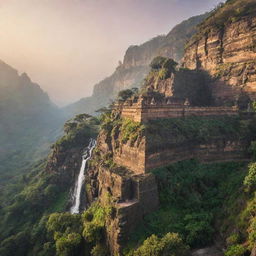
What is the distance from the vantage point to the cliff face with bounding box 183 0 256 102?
37.2 metres

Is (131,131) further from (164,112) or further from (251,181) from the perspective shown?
(251,181)

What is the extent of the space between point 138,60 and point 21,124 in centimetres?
8533

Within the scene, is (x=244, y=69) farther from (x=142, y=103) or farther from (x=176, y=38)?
(x=176, y=38)

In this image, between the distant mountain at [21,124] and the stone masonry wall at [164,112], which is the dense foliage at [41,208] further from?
the distant mountain at [21,124]

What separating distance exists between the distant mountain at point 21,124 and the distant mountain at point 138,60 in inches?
1337

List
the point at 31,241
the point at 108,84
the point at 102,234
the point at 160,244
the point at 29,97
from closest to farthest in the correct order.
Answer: the point at 160,244, the point at 102,234, the point at 31,241, the point at 29,97, the point at 108,84

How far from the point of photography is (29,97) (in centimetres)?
14050

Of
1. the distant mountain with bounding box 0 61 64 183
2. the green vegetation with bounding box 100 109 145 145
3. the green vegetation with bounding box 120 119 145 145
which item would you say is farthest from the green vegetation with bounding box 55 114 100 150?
the distant mountain with bounding box 0 61 64 183

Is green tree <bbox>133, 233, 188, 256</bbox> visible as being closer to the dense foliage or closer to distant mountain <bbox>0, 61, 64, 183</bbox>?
the dense foliage

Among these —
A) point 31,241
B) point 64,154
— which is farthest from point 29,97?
point 31,241

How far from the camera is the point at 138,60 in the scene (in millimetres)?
147875

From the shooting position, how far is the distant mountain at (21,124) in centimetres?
7994

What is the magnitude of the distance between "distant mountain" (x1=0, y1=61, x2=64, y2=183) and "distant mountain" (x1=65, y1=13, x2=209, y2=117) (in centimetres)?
3396

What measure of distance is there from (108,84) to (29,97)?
2353 inches
